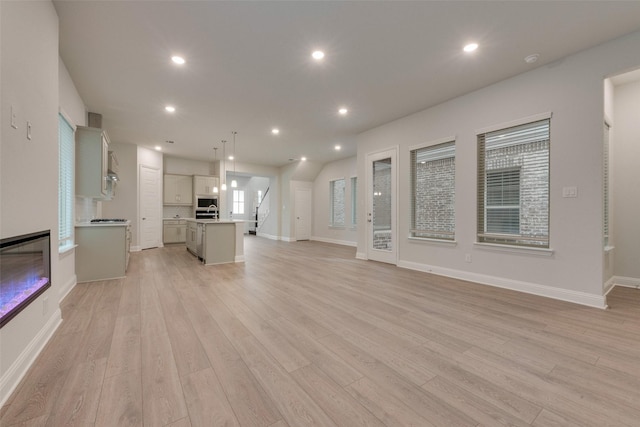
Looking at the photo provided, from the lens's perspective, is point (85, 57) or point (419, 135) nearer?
point (85, 57)

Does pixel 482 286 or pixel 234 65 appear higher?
pixel 234 65

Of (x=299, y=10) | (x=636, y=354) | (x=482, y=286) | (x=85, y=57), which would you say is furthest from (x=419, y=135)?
(x=85, y=57)

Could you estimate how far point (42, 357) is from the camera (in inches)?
76.5

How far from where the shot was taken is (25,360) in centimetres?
177

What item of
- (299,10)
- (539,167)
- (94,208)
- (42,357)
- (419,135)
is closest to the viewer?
(42,357)

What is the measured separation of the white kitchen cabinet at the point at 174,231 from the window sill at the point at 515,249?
8338 millimetres

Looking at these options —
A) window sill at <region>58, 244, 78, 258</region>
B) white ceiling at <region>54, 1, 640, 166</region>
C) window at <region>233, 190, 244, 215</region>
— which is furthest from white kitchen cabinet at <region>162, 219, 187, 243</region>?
window at <region>233, 190, 244, 215</region>

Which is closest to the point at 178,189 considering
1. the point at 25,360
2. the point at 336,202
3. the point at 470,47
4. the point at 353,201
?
the point at 336,202

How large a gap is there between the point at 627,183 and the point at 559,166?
5.38 feet

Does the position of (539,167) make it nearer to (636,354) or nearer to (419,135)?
(419,135)

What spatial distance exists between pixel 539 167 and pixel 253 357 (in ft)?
13.5

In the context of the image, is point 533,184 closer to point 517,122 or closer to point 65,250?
point 517,122

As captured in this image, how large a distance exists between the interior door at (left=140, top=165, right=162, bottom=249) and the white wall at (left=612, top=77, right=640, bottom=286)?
10.0 m

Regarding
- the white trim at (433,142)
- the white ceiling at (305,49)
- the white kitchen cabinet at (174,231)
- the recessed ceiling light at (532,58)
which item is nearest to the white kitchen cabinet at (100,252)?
the white ceiling at (305,49)
